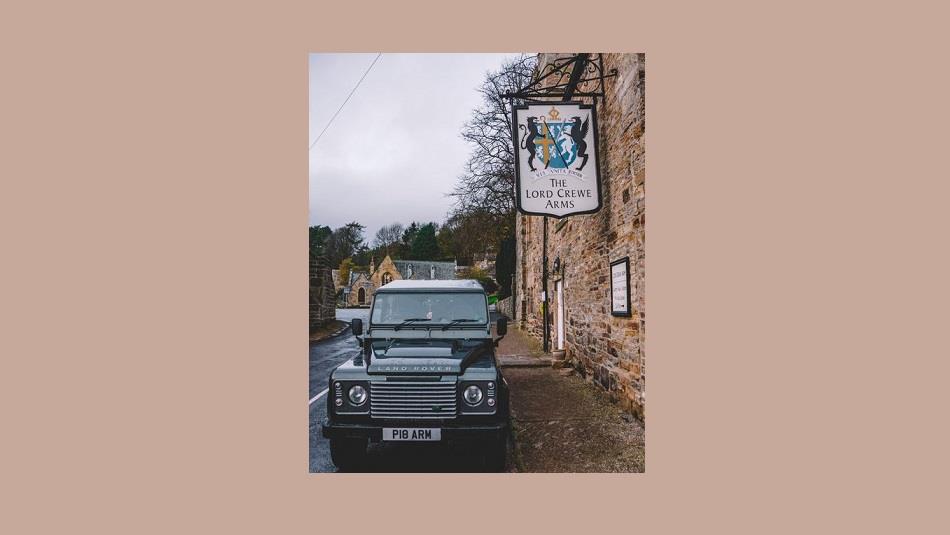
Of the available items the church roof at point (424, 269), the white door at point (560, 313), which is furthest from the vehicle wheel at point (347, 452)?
the church roof at point (424, 269)

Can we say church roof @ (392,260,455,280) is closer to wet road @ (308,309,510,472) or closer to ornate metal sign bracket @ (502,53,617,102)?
ornate metal sign bracket @ (502,53,617,102)

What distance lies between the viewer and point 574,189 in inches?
263

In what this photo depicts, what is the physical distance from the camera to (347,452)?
457cm

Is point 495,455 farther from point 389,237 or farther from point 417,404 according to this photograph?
point 389,237

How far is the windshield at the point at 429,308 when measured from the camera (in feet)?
18.4

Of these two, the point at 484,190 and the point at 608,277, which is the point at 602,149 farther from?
the point at 484,190

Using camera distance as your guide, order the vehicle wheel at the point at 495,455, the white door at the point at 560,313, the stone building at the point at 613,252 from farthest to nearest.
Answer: the white door at the point at 560,313 < the stone building at the point at 613,252 < the vehicle wheel at the point at 495,455

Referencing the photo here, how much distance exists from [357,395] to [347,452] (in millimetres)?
634


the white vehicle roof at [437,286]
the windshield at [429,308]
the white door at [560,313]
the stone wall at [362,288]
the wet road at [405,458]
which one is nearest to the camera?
the wet road at [405,458]

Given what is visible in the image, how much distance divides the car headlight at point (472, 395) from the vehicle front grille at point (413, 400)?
104mm

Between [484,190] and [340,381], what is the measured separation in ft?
66.3

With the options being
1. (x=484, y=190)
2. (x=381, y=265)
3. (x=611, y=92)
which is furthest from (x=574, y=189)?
(x=381, y=265)

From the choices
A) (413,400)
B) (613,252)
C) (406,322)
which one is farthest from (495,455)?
(613,252)

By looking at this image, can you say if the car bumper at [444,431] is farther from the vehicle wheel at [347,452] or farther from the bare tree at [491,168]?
the bare tree at [491,168]
